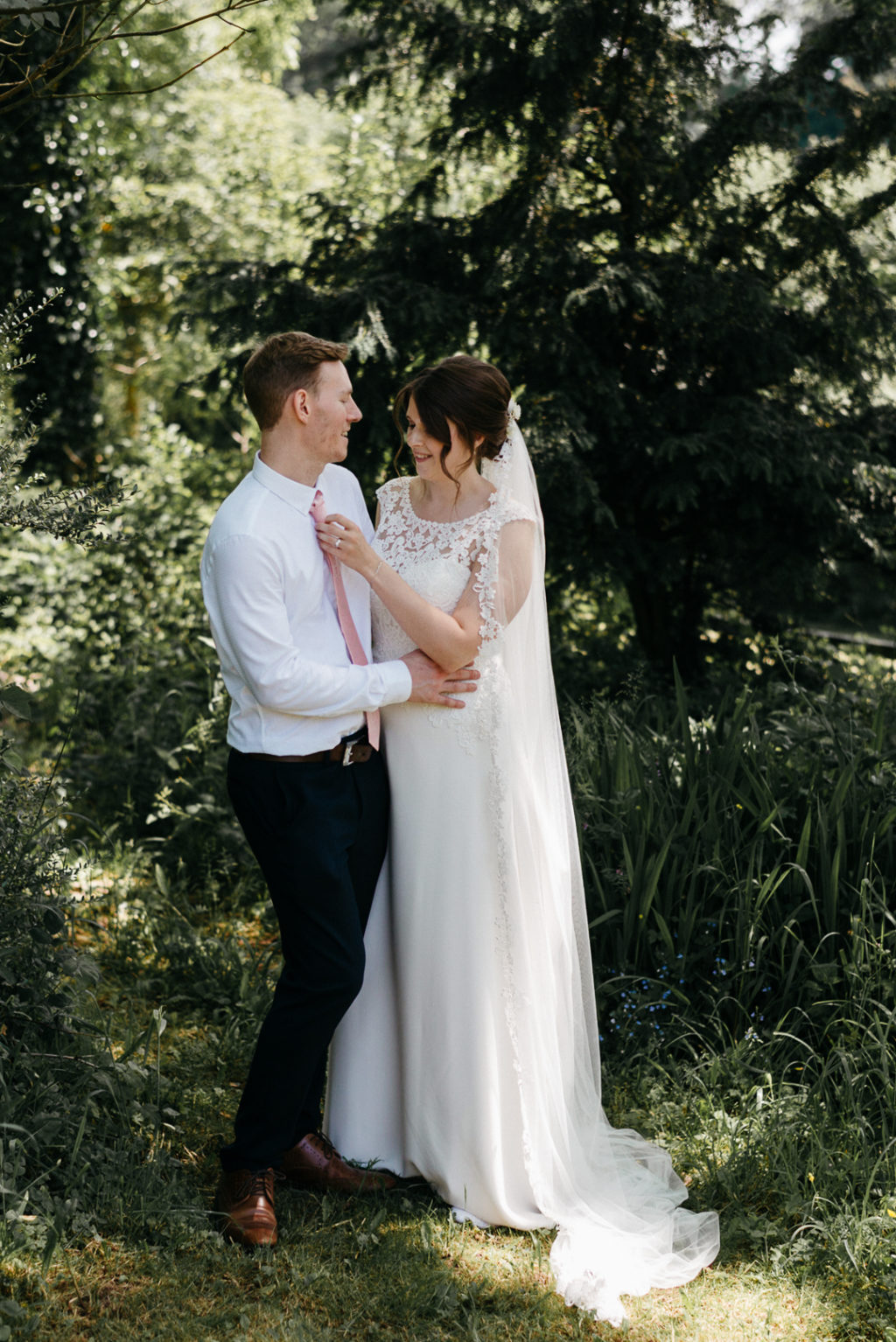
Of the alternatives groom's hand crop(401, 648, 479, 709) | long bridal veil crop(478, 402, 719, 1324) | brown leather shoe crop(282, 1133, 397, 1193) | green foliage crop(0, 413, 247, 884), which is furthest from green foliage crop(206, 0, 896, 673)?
brown leather shoe crop(282, 1133, 397, 1193)

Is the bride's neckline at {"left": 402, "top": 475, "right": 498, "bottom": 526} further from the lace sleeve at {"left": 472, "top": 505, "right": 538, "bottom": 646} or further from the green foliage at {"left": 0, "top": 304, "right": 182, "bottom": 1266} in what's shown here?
the green foliage at {"left": 0, "top": 304, "right": 182, "bottom": 1266}

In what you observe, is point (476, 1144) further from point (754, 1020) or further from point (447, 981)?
point (754, 1020)

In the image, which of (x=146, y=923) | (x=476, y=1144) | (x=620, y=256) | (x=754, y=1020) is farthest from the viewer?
(x=620, y=256)

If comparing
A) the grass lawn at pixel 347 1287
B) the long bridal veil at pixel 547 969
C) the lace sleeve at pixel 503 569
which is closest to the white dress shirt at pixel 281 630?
the lace sleeve at pixel 503 569

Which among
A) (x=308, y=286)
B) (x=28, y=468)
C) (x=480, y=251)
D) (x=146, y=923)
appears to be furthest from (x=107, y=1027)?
(x=28, y=468)

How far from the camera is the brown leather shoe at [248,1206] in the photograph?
9.09 ft

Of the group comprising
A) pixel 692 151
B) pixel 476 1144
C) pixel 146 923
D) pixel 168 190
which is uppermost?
pixel 168 190

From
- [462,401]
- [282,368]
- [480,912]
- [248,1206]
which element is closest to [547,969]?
[480,912]

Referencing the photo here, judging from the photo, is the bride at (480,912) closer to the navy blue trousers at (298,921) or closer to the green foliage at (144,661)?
the navy blue trousers at (298,921)

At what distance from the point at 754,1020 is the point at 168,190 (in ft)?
30.6

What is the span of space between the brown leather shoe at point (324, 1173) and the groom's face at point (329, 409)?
1836mm

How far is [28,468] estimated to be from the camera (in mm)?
8914

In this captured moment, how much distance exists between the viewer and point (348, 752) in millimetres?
2875

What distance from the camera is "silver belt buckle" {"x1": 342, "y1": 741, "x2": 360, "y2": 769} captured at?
2.87m
